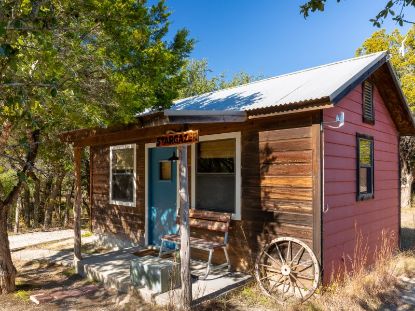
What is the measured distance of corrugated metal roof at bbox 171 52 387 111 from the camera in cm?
538

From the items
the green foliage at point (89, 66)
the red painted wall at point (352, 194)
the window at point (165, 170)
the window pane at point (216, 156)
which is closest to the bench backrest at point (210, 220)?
the window pane at point (216, 156)

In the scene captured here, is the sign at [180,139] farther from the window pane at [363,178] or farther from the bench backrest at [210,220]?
the window pane at [363,178]

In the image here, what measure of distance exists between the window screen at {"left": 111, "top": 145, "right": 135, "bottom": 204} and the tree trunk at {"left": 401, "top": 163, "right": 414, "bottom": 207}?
54.5ft

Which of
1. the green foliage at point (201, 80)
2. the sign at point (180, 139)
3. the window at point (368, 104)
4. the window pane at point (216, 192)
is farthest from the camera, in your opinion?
the green foliage at point (201, 80)

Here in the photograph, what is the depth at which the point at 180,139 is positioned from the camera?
4891 mm

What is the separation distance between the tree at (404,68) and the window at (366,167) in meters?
13.2

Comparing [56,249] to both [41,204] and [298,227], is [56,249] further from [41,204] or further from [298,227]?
[41,204]

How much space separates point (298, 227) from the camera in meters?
5.52

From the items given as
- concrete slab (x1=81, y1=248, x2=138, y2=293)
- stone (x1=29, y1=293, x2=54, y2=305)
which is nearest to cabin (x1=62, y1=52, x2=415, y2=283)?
concrete slab (x1=81, y1=248, x2=138, y2=293)

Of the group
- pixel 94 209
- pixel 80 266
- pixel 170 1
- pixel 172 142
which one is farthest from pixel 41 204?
pixel 172 142

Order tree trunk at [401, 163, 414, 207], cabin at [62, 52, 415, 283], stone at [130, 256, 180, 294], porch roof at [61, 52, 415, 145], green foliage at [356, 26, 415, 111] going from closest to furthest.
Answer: porch roof at [61, 52, 415, 145] → stone at [130, 256, 180, 294] → cabin at [62, 52, 415, 283] → tree trunk at [401, 163, 414, 207] → green foliage at [356, 26, 415, 111]

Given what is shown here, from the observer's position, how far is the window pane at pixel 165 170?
25.6 feet

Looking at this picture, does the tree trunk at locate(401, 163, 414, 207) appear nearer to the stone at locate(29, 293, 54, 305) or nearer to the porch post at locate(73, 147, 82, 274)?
the porch post at locate(73, 147, 82, 274)

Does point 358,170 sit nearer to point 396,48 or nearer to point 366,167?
point 366,167
